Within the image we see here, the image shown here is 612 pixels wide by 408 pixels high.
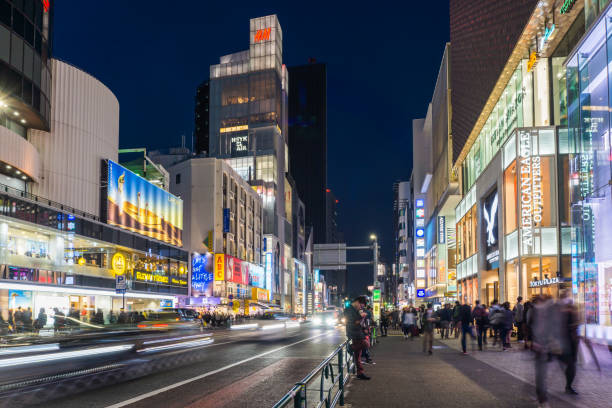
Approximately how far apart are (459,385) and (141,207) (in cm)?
5412

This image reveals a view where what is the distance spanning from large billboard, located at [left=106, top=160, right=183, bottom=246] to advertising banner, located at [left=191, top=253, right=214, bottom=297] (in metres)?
7.99

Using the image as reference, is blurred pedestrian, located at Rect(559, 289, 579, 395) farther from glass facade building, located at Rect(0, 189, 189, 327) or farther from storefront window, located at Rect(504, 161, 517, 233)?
glass facade building, located at Rect(0, 189, 189, 327)

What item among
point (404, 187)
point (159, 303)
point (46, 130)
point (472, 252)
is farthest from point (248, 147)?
point (472, 252)

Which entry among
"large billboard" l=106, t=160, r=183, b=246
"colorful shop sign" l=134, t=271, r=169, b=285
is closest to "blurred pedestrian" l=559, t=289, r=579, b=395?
"colorful shop sign" l=134, t=271, r=169, b=285

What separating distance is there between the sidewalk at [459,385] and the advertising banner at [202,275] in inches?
2514

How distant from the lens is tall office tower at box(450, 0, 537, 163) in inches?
1325

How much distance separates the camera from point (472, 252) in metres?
46.0

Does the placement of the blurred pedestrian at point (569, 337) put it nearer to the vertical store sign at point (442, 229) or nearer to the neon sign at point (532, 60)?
the neon sign at point (532, 60)

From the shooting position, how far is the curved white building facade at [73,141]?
50.5 metres

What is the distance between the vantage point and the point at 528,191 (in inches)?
1204

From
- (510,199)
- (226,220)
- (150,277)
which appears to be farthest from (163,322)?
(226,220)

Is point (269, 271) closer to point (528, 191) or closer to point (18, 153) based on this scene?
point (18, 153)

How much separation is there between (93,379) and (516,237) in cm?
2459

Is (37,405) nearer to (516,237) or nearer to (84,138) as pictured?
(516,237)
